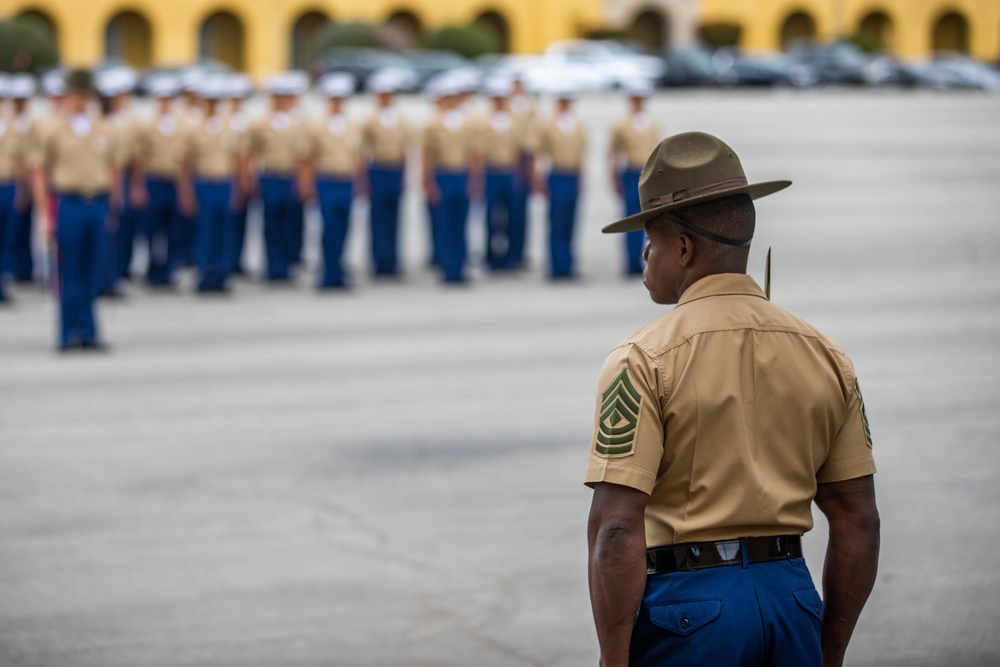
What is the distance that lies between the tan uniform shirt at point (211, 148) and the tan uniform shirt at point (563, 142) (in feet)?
11.9

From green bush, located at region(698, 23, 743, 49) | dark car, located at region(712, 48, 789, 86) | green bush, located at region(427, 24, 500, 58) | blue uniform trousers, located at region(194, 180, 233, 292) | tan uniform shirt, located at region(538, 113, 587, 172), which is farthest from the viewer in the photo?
green bush, located at region(698, 23, 743, 49)

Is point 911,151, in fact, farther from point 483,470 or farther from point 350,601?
point 350,601

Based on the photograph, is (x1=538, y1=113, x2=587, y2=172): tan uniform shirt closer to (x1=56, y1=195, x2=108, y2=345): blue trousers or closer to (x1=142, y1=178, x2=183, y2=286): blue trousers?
(x1=142, y1=178, x2=183, y2=286): blue trousers

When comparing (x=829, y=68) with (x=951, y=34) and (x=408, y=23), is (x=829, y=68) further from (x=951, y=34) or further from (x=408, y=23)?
(x=951, y=34)

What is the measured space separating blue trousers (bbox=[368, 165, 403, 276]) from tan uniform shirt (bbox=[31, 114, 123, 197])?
5.52 metres

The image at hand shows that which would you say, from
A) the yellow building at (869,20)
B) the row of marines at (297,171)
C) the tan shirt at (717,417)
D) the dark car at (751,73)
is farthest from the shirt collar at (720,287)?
the yellow building at (869,20)

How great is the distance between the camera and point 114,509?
293 inches

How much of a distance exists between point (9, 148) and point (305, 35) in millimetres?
43067

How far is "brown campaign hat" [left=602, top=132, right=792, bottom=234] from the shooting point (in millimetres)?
3184

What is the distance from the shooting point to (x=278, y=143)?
16.2 meters

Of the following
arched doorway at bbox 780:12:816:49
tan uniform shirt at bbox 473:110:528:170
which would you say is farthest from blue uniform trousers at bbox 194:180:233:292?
arched doorway at bbox 780:12:816:49

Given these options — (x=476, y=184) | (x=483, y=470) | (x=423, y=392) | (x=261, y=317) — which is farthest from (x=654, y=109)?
(x=483, y=470)

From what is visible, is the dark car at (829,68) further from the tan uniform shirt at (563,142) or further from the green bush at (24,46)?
the tan uniform shirt at (563,142)

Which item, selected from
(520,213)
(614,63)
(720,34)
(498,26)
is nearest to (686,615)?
(520,213)
